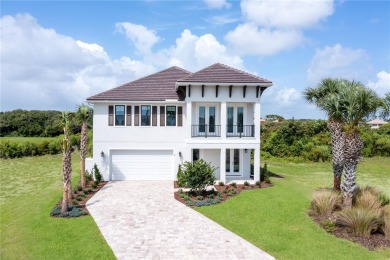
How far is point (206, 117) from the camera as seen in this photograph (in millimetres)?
21625

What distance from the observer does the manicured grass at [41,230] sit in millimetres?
9852

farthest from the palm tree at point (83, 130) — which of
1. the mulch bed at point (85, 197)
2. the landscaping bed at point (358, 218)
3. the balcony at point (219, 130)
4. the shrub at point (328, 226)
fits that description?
the shrub at point (328, 226)

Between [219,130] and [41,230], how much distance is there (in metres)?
13.0

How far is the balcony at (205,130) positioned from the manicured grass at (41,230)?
31.1 ft

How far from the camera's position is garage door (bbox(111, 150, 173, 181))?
864 inches

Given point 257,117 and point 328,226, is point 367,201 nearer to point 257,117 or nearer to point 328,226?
point 328,226

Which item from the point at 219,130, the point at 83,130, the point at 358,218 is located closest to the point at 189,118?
the point at 219,130

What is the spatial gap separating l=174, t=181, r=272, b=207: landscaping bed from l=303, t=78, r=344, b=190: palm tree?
4529mm

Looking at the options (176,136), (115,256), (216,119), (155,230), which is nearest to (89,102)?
(176,136)

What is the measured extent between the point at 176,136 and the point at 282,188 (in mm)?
8164

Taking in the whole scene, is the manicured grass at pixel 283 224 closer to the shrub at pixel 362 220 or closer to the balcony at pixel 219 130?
the shrub at pixel 362 220

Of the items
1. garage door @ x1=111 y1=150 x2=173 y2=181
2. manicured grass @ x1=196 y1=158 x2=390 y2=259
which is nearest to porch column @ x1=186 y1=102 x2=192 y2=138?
garage door @ x1=111 y1=150 x2=173 y2=181

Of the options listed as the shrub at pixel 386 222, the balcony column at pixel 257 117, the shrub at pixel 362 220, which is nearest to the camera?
the shrub at pixel 386 222

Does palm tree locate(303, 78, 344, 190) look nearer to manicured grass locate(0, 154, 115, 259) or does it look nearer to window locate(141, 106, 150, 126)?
window locate(141, 106, 150, 126)
